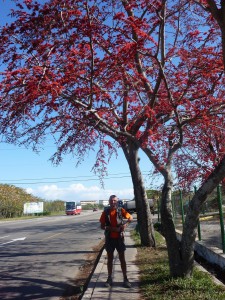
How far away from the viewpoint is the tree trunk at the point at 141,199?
12719mm

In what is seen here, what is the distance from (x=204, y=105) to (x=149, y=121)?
1.31 metres

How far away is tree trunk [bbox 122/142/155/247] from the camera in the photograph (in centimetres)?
1272

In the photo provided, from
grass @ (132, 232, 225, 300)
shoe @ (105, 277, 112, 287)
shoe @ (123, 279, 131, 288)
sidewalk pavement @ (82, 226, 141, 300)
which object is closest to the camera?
grass @ (132, 232, 225, 300)

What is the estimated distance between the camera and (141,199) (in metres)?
12.8

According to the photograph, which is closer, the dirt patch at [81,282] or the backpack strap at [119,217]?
the dirt patch at [81,282]

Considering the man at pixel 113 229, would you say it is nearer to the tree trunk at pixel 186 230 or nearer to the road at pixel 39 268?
the tree trunk at pixel 186 230

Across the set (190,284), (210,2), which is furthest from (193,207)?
(210,2)

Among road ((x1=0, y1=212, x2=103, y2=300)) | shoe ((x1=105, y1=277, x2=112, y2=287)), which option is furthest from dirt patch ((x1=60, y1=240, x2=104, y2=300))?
shoe ((x1=105, y1=277, x2=112, y2=287))

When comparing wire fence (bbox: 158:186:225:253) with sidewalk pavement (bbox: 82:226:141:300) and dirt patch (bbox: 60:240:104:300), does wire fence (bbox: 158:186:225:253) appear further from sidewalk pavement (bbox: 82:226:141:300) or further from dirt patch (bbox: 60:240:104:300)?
dirt patch (bbox: 60:240:104:300)

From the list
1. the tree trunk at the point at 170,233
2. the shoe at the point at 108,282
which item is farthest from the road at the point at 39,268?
the tree trunk at the point at 170,233

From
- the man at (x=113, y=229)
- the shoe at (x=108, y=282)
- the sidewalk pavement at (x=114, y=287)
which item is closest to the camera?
the sidewalk pavement at (x=114, y=287)

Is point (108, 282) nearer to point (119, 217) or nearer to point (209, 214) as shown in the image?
point (119, 217)

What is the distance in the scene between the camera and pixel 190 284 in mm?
6660

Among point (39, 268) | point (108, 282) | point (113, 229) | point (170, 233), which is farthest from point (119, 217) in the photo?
point (39, 268)
